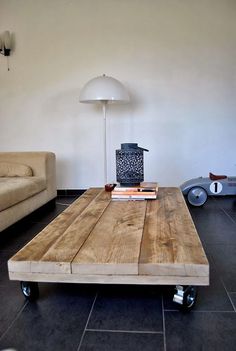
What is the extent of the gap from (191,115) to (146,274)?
2842 millimetres

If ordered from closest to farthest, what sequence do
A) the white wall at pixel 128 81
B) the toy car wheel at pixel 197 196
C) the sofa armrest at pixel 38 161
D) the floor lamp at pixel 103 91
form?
the floor lamp at pixel 103 91
the sofa armrest at pixel 38 161
the toy car wheel at pixel 197 196
the white wall at pixel 128 81

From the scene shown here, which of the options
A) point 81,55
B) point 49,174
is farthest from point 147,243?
point 81,55

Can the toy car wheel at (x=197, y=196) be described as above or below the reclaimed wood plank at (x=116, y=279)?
below

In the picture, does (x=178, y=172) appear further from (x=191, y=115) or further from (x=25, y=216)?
(x=25, y=216)

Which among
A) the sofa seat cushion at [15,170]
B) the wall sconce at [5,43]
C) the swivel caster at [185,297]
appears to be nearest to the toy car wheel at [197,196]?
the sofa seat cushion at [15,170]

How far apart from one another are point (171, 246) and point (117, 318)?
39cm

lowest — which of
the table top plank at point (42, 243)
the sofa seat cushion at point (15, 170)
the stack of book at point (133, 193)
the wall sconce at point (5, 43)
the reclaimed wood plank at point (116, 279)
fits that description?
the reclaimed wood plank at point (116, 279)

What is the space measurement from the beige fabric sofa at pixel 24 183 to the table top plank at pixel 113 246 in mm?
928

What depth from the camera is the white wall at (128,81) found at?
3.55 m

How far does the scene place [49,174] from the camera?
3.12 m

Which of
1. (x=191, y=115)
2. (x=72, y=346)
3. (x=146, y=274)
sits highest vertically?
(x=191, y=115)

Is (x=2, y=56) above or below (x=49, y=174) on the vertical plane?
above

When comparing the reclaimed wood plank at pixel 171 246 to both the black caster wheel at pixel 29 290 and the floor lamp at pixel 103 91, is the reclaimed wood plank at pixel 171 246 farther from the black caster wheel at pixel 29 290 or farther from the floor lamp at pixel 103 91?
the floor lamp at pixel 103 91

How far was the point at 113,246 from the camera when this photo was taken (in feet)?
4.34
